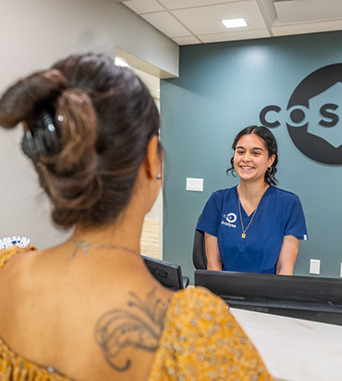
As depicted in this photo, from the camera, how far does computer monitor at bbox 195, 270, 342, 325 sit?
1055mm

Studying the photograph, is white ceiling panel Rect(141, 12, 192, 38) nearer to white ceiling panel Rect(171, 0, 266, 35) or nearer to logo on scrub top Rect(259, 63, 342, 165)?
white ceiling panel Rect(171, 0, 266, 35)

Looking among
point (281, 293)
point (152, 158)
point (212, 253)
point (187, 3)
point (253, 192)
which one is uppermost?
point (187, 3)

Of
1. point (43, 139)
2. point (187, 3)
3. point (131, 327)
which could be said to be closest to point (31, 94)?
point (43, 139)

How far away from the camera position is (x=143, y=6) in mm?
2605

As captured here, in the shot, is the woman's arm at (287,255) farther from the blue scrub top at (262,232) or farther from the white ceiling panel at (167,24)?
the white ceiling panel at (167,24)

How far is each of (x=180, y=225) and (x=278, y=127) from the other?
53.6 inches

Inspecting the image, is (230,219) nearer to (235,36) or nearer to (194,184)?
(194,184)

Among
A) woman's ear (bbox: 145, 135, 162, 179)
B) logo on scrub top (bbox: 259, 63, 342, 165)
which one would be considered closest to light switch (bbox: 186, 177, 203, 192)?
logo on scrub top (bbox: 259, 63, 342, 165)

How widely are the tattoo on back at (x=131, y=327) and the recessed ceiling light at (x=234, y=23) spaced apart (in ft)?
9.08

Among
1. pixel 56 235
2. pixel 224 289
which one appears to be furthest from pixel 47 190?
pixel 56 235

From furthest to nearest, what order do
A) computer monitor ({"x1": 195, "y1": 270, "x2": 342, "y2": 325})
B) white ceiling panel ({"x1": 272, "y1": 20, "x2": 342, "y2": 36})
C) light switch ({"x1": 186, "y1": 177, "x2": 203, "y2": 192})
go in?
light switch ({"x1": 186, "y1": 177, "x2": 203, "y2": 192}), white ceiling panel ({"x1": 272, "y1": 20, "x2": 342, "y2": 36}), computer monitor ({"x1": 195, "y1": 270, "x2": 342, "y2": 325})

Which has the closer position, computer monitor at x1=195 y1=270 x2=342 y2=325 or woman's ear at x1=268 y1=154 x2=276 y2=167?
computer monitor at x1=195 y1=270 x2=342 y2=325

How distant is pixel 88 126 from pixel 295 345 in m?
0.82

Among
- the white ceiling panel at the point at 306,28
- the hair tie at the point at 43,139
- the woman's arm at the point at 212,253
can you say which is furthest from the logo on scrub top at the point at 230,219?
the white ceiling panel at the point at 306,28
